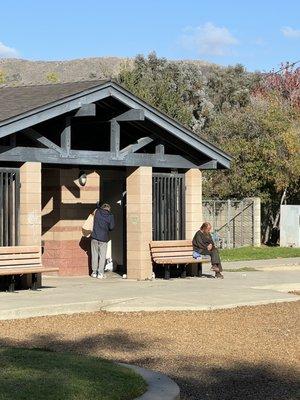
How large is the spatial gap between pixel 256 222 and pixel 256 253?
11.7 feet

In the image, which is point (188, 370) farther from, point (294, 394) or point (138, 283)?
point (138, 283)

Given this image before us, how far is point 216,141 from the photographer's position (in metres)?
35.5

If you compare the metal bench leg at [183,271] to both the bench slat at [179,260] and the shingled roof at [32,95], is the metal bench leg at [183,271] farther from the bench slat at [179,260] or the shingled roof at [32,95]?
the shingled roof at [32,95]

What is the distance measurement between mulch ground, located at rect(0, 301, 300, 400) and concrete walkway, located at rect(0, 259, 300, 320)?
0.37 metres

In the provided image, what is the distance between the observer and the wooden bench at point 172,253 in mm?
18781

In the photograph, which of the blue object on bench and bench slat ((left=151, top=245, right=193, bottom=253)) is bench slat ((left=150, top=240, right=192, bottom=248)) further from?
the blue object on bench

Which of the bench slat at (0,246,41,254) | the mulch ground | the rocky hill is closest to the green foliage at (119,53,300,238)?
the bench slat at (0,246,41,254)

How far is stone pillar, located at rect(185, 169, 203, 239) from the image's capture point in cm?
1998

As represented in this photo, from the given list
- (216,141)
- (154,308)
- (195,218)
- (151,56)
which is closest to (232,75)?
(151,56)

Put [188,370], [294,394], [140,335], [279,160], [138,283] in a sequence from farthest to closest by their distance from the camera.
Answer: [279,160] → [138,283] → [140,335] → [188,370] → [294,394]

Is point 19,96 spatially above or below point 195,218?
above

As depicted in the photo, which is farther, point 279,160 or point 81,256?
point 279,160

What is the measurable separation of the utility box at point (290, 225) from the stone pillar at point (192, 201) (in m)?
13.0

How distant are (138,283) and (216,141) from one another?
18313 mm
